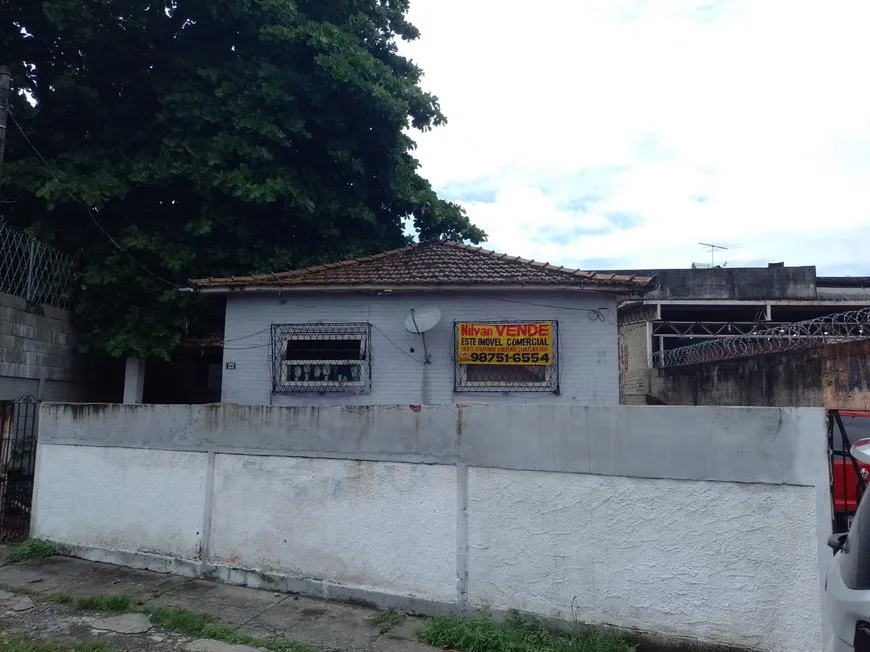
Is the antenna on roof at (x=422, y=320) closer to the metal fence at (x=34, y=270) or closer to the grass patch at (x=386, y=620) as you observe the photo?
the grass patch at (x=386, y=620)

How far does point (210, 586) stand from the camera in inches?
248

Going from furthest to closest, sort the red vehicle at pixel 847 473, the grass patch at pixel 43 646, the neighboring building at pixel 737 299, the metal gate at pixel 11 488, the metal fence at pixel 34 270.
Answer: the neighboring building at pixel 737 299
the metal fence at pixel 34 270
the metal gate at pixel 11 488
the grass patch at pixel 43 646
the red vehicle at pixel 847 473

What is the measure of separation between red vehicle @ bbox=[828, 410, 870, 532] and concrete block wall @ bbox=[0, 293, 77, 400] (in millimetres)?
→ 10610

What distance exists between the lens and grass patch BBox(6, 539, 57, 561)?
23.6 ft

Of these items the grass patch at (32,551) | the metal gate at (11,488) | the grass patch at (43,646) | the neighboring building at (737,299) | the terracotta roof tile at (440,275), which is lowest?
the grass patch at (43,646)

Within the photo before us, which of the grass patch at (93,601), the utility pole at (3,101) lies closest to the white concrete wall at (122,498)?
the grass patch at (93,601)

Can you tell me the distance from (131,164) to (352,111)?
13.8 ft

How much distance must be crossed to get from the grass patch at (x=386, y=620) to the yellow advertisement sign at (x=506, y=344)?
15.4 feet

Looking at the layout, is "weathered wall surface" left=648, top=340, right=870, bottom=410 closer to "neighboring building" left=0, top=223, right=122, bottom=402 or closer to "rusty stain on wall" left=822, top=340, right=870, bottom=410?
"rusty stain on wall" left=822, top=340, right=870, bottom=410

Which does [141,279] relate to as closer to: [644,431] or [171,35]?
[171,35]

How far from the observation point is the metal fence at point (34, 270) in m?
9.87

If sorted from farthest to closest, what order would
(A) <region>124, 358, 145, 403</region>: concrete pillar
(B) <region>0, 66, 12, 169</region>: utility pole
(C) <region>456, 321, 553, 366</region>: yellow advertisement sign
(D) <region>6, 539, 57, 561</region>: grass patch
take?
(A) <region>124, 358, 145, 403</region>: concrete pillar → (C) <region>456, 321, 553, 366</region>: yellow advertisement sign → (B) <region>0, 66, 12, 169</region>: utility pole → (D) <region>6, 539, 57, 561</region>: grass patch

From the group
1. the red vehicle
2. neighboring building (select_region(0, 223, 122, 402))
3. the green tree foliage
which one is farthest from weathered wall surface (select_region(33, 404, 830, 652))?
the green tree foliage

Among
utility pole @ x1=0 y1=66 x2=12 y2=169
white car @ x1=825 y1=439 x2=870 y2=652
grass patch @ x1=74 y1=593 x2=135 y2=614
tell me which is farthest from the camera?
utility pole @ x1=0 y1=66 x2=12 y2=169
